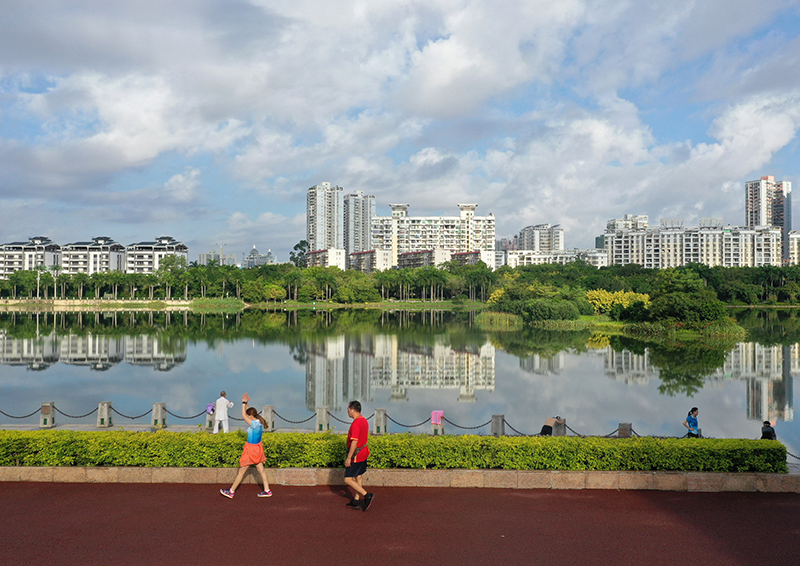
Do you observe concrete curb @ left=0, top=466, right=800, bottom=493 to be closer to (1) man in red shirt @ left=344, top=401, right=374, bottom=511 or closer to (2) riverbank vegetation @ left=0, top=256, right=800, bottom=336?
(1) man in red shirt @ left=344, top=401, right=374, bottom=511

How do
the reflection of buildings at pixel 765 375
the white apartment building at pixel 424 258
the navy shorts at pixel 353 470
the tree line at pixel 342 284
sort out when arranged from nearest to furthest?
the navy shorts at pixel 353 470, the reflection of buildings at pixel 765 375, the tree line at pixel 342 284, the white apartment building at pixel 424 258

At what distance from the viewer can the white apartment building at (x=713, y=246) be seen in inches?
6043

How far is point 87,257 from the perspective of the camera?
150 m

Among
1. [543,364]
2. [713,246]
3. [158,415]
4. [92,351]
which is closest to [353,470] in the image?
[158,415]

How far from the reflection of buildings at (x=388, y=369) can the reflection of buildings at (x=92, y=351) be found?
8.67 meters

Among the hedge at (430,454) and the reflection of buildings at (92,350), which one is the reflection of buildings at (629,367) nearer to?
the hedge at (430,454)

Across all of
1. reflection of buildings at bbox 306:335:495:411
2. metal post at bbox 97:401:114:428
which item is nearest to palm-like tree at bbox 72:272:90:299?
reflection of buildings at bbox 306:335:495:411

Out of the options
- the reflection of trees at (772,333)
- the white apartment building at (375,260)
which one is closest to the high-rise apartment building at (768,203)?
the white apartment building at (375,260)

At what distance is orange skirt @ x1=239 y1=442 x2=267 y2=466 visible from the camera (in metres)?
9.20

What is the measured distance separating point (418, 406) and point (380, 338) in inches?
940

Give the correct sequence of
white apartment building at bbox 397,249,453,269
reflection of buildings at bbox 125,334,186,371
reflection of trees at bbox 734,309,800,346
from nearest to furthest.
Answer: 1. reflection of buildings at bbox 125,334,186,371
2. reflection of trees at bbox 734,309,800,346
3. white apartment building at bbox 397,249,453,269

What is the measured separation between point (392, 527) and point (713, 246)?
169206 mm

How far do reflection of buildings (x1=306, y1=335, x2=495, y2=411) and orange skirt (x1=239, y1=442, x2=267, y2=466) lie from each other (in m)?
11.1

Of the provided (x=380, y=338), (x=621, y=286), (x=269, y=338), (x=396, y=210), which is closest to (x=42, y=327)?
(x=269, y=338)
